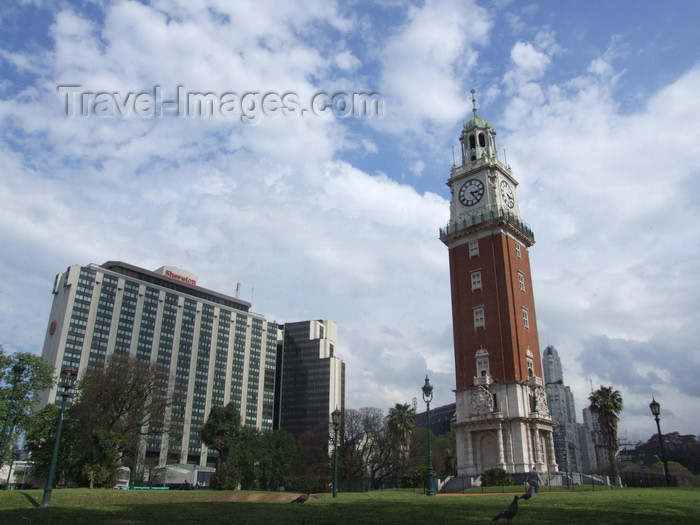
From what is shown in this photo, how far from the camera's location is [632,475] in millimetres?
50000

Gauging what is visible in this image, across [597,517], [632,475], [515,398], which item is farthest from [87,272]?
[597,517]

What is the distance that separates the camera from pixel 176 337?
14550cm

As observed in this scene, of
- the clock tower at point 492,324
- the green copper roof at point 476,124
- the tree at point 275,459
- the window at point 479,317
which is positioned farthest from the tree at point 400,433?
the green copper roof at point 476,124

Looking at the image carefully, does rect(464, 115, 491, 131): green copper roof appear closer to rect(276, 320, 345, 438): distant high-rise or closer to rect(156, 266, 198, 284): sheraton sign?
rect(156, 266, 198, 284): sheraton sign

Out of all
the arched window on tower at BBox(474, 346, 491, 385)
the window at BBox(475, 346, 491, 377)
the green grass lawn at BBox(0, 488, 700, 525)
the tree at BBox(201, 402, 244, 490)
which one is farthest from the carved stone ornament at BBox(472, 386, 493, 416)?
the tree at BBox(201, 402, 244, 490)

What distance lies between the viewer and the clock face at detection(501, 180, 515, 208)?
63156 millimetres

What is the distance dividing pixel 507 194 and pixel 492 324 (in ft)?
55.7

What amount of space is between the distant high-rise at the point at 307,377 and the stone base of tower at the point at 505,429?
12524cm

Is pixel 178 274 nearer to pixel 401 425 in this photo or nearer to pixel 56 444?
pixel 401 425

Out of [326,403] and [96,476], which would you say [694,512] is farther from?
[326,403]

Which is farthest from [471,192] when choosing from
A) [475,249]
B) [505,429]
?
[505,429]

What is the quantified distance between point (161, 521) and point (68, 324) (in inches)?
4933

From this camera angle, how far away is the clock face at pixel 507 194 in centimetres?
6316

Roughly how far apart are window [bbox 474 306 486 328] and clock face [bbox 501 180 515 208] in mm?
13553
